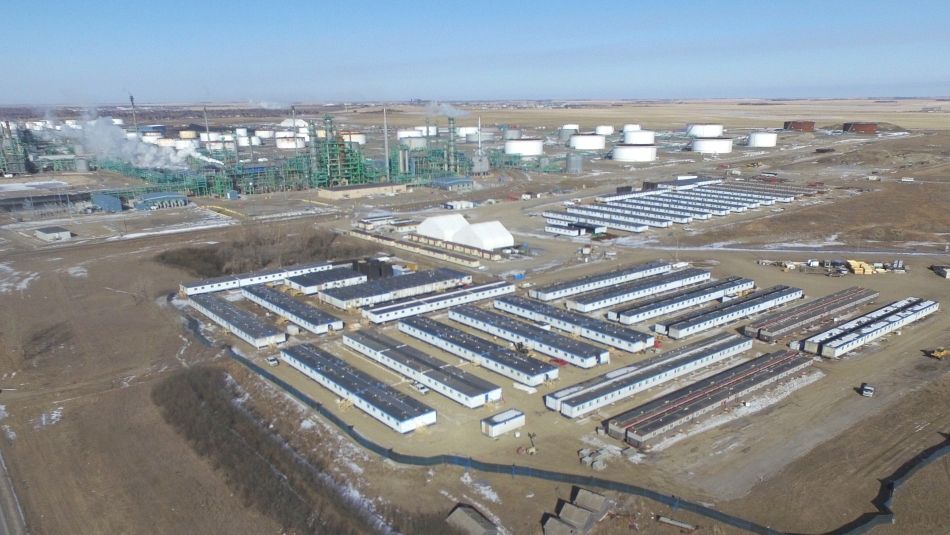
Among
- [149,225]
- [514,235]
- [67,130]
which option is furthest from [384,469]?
[67,130]

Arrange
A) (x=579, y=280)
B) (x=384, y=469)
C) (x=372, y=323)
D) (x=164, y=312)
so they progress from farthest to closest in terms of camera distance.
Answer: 1. (x=579, y=280)
2. (x=164, y=312)
3. (x=372, y=323)
4. (x=384, y=469)

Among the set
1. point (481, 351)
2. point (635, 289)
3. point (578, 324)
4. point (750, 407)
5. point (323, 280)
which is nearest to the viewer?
point (750, 407)

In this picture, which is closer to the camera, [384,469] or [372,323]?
[384,469]

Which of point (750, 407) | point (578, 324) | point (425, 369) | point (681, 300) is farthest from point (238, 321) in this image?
point (750, 407)

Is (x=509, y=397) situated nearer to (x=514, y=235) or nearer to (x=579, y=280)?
(x=579, y=280)

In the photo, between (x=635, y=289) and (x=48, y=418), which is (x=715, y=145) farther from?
(x=48, y=418)

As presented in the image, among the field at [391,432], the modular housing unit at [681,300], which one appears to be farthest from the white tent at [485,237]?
the modular housing unit at [681,300]
